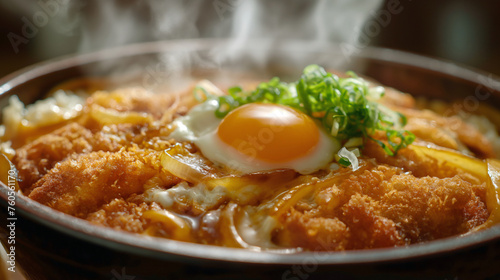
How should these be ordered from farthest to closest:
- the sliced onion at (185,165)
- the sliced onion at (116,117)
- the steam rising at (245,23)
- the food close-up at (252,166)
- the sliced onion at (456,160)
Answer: the steam rising at (245,23) < the sliced onion at (116,117) < the sliced onion at (456,160) < the sliced onion at (185,165) < the food close-up at (252,166)

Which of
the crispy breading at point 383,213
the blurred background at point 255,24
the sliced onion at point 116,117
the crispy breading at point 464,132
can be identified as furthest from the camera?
the blurred background at point 255,24

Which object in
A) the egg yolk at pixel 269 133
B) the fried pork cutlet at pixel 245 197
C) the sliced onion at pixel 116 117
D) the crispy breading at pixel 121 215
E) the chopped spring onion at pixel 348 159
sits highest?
the egg yolk at pixel 269 133

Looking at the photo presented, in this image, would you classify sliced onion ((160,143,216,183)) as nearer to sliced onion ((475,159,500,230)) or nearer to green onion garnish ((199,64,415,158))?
green onion garnish ((199,64,415,158))

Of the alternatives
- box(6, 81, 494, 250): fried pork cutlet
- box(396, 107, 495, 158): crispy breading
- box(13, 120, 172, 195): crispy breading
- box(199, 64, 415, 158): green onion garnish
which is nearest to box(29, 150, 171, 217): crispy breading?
box(6, 81, 494, 250): fried pork cutlet

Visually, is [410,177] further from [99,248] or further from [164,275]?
[99,248]

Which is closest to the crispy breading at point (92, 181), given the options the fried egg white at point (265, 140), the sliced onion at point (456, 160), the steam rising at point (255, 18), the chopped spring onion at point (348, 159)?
the fried egg white at point (265, 140)

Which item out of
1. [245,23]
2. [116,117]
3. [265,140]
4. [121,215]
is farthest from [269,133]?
[245,23]

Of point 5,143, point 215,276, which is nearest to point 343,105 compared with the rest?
point 215,276

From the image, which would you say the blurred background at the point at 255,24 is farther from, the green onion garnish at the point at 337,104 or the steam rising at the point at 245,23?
the green onion garnish at the point at 337,104
